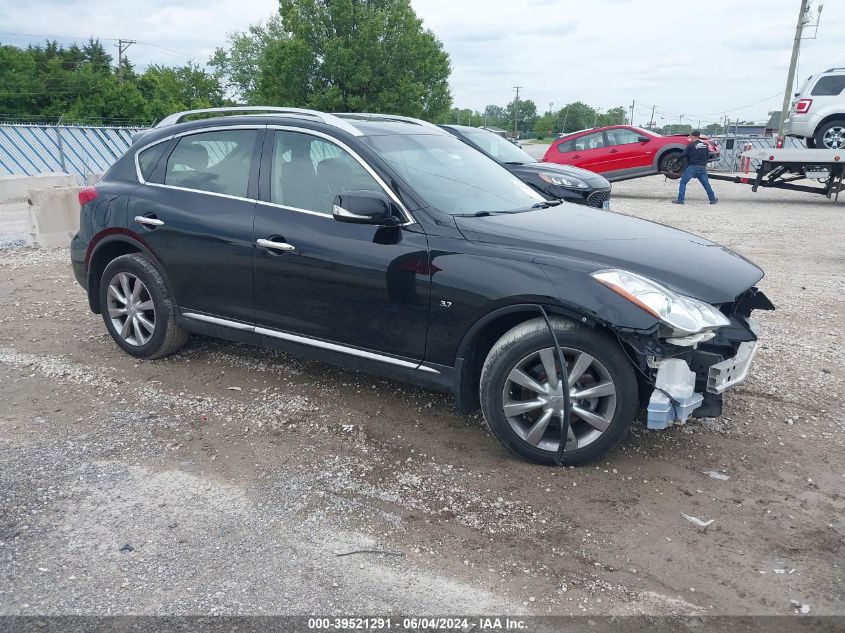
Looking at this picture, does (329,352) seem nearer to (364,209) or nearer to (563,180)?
(364,209)

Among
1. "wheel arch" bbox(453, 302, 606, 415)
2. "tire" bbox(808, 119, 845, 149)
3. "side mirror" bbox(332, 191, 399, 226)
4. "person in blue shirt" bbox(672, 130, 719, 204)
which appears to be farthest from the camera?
"tire" bbox(808, 119, 845, 149)

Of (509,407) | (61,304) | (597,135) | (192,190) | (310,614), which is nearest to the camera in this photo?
(310,614)

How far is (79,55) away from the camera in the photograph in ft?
241

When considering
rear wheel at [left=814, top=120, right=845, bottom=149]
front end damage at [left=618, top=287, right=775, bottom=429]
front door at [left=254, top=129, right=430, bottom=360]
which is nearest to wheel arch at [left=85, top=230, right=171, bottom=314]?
Result: front door at [left=254, top=129, right=430, bottom=360]

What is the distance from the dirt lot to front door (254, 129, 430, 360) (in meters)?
0.59

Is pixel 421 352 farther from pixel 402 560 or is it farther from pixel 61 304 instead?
pixel 61 304

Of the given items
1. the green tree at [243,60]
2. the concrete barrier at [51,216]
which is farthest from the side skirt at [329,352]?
the green tree at [243,60]

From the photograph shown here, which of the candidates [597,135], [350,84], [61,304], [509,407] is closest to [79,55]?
[350,84]

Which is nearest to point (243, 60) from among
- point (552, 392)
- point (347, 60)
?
point (347, 60)

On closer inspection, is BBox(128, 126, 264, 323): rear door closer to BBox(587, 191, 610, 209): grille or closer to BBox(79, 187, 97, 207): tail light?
BBox(79, 187, 97, 207): tail light

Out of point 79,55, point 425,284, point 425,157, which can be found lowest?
point 425,284

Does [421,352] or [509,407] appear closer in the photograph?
[509,407]

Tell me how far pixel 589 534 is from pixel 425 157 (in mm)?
2587

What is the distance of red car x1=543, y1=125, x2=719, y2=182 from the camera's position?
61.4 feet
